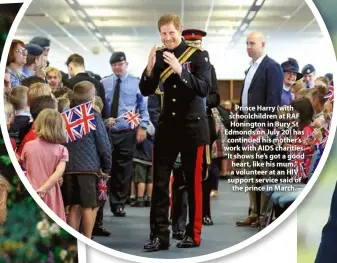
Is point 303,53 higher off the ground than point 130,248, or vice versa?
point 303,53

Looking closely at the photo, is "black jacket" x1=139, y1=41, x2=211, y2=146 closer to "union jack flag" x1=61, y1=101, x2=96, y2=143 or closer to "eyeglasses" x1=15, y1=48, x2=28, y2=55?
"union jack flag" x1=61, y1=101, x2=96, y2=143

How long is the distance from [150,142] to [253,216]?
12.3 inches

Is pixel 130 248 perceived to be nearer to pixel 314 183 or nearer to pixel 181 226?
pixel 181 226

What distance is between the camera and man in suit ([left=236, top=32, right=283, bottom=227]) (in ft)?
Result: 4.77

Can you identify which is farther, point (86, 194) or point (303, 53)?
point (86, 194)

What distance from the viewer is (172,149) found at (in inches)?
59.1

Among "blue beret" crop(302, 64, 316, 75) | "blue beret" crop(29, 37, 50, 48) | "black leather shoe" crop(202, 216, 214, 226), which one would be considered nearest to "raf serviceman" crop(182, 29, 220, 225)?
"black leather shoe" crop(202, 216, 214, 226)

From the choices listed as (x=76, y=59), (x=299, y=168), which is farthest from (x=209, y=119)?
(x=76, y=59)

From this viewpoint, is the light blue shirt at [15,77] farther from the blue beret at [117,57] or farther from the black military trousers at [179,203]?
the black military trousers at [179,203]

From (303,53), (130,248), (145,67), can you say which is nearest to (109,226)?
(130,248)

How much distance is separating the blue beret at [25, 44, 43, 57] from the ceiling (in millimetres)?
35

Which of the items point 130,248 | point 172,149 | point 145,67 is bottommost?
point 130,248

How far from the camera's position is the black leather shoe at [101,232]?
1518mm

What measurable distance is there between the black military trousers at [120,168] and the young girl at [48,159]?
128mm
